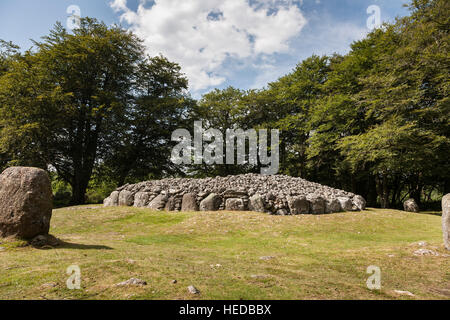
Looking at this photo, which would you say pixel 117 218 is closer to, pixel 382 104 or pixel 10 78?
pixel 10 78

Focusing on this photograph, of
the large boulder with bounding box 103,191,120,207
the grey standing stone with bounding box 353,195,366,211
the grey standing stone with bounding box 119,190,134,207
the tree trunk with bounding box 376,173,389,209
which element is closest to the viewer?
the grey standing stone with bounding box 353,195,366,211

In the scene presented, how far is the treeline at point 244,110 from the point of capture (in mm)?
17812

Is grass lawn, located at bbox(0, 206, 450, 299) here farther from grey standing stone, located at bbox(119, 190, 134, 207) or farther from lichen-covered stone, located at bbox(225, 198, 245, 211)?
grey standing stone, located at bbox(119, 190, 134, 207)

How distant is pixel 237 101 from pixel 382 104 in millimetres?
16044

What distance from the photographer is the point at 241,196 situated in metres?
14.3

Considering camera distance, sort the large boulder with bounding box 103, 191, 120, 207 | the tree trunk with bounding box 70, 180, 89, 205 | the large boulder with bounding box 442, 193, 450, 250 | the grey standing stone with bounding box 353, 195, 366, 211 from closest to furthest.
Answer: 1. the large boulder with bounding box 442, 193, 450, 250
2. the grey standing stone with bounding box 353, 195, 366, 211
3. the large boulder with bounding box 103, 191, 120, 207
4. the tree trunk with bounding box 70, 180, 89, 205

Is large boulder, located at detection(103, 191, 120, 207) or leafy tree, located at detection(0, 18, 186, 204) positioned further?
leafy tree, located at detection(0, 18, 186, 204)

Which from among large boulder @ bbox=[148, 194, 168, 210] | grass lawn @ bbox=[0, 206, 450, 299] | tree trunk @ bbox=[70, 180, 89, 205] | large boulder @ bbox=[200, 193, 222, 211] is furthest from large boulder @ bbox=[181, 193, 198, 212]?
tree trunk @ bbox=[70, 180, 89, 205]

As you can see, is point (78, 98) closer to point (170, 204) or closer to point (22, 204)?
point (170, 204)

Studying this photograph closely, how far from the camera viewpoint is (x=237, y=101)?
30.1 metres

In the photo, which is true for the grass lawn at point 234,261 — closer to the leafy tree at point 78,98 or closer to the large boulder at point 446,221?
the large boulder at point 446,221

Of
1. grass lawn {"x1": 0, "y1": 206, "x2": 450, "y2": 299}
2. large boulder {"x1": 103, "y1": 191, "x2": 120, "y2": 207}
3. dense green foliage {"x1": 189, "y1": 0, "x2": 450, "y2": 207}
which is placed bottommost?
grass lawn {"x1": 0, "y1": 206, "x2": 450, "y2": 299}

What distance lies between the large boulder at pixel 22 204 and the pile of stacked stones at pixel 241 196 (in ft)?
27.1

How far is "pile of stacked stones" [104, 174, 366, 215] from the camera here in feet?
44.8
